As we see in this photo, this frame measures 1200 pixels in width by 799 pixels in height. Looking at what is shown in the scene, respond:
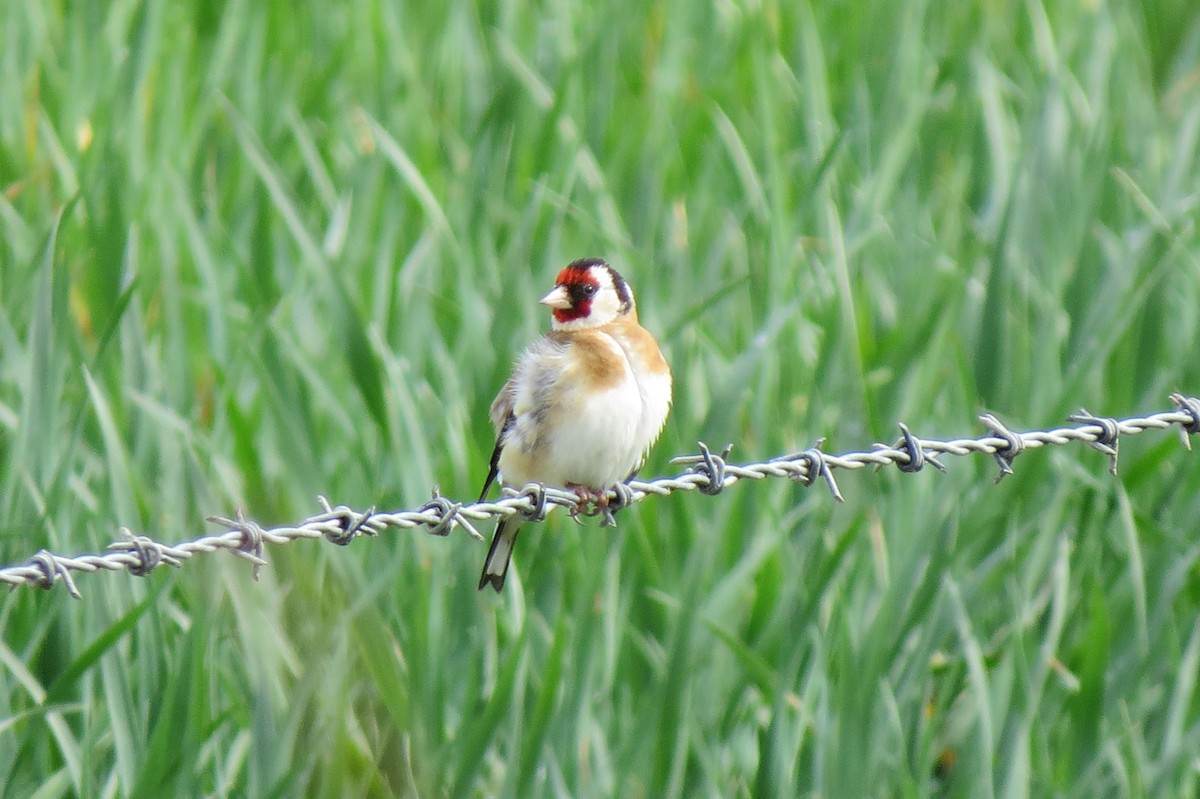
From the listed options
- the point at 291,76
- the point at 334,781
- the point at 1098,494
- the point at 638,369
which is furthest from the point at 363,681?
the point at 291,76

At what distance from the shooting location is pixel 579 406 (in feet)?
10.3

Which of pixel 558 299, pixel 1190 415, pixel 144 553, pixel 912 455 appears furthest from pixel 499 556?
pixel 1190 415

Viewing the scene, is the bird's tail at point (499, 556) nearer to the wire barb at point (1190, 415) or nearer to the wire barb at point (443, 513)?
the wire barb at point (443, 513)

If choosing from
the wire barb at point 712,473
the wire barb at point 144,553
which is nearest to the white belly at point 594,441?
the wire barb at point 712,473

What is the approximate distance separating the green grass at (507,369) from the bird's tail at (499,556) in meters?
0.05

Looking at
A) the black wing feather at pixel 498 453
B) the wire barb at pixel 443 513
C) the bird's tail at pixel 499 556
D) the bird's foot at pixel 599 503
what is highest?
the black wing feather at pixel 498 453

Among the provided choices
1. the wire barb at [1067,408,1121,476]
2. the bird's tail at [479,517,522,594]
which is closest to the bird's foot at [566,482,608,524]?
the bird's tail at [479,517,522,594]

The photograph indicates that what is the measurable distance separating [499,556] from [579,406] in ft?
1.03

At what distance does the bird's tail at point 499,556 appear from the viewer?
10.1 feet

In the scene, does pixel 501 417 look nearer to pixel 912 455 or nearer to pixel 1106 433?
pixel 912 455

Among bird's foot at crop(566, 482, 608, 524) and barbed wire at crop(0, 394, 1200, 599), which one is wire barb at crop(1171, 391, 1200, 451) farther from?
bird's foot at crop(566, 482, 608, 524)

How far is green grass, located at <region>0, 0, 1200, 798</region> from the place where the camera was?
9.01ft

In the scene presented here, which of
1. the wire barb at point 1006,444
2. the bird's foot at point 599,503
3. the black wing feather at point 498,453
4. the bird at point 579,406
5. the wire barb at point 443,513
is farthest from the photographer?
the black wing feather at point 498,453

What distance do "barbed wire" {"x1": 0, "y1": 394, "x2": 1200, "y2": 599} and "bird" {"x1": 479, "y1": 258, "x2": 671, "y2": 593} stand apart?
0.35ft
